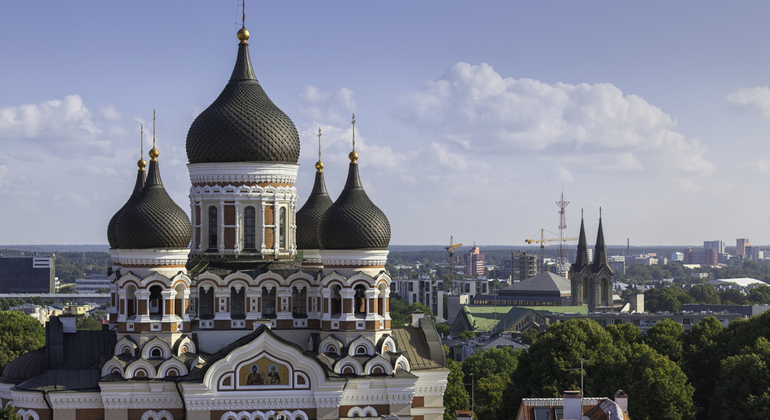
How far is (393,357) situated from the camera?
4388 centimetres

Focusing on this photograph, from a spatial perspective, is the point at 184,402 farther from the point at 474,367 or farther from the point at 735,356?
the point at 474,367

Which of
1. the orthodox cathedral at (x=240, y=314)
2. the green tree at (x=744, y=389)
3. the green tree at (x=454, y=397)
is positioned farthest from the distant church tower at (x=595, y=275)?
the orthodox cathedral at (x=240, y=314)

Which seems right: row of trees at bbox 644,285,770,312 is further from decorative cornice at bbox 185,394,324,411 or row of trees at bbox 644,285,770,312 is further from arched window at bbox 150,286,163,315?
arched window at bbox 150,286,163,315

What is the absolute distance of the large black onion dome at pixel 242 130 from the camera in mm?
45906

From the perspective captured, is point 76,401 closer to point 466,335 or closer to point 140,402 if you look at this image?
point 140,402

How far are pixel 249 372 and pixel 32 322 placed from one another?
41.5 meters

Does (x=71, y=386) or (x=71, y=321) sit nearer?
(x=71, y=386)

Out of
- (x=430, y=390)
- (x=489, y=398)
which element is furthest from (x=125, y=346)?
(x=489, y=398)

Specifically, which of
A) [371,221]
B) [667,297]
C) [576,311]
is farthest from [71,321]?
[667,297]

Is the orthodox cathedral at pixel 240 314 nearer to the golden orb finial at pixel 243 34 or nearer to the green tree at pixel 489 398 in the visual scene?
the golden orb finial at pixel 243 34

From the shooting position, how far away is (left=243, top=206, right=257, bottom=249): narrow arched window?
1815 inches

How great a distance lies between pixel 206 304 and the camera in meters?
44.8

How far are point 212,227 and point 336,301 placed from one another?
5.95 meters

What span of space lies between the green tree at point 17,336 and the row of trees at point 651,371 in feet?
86.2
